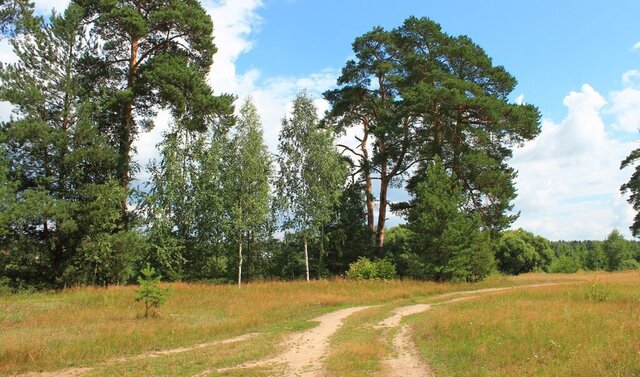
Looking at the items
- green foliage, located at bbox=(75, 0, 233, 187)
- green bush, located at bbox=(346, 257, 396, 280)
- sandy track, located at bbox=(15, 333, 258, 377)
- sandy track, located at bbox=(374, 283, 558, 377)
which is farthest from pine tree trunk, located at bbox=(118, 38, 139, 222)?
sandy track, located at bbox=(374, 283, 558, 377)

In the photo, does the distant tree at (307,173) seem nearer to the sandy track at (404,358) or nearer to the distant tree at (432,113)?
the distant tree at (432,113)

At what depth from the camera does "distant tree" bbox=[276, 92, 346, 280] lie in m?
34.4

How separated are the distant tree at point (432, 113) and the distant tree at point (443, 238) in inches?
115

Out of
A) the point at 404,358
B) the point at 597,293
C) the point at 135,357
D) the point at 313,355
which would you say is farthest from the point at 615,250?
the point at 135,357

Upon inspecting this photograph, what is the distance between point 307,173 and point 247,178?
539 cm

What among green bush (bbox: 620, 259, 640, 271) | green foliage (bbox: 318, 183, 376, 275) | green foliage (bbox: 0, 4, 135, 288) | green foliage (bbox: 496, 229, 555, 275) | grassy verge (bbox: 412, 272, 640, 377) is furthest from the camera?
green bush (bbox: 620, 259, 640, 271)

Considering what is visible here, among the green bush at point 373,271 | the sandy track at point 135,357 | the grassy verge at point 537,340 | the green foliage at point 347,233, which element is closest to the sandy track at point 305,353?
the sandy track at point 135,357

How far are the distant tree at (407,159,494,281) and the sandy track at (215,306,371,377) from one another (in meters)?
13.6

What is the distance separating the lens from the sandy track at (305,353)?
29.3 ft

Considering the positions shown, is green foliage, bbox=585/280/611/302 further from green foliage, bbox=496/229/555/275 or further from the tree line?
green foliage, bbox=496/229/555/275

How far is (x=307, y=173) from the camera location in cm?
3462

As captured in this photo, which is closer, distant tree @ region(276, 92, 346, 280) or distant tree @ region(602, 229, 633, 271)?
distant tree @ region(276, 92, 346, 280)

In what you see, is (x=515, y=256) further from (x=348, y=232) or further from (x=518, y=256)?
(x=348, y=232)

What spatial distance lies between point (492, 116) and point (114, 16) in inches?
920
